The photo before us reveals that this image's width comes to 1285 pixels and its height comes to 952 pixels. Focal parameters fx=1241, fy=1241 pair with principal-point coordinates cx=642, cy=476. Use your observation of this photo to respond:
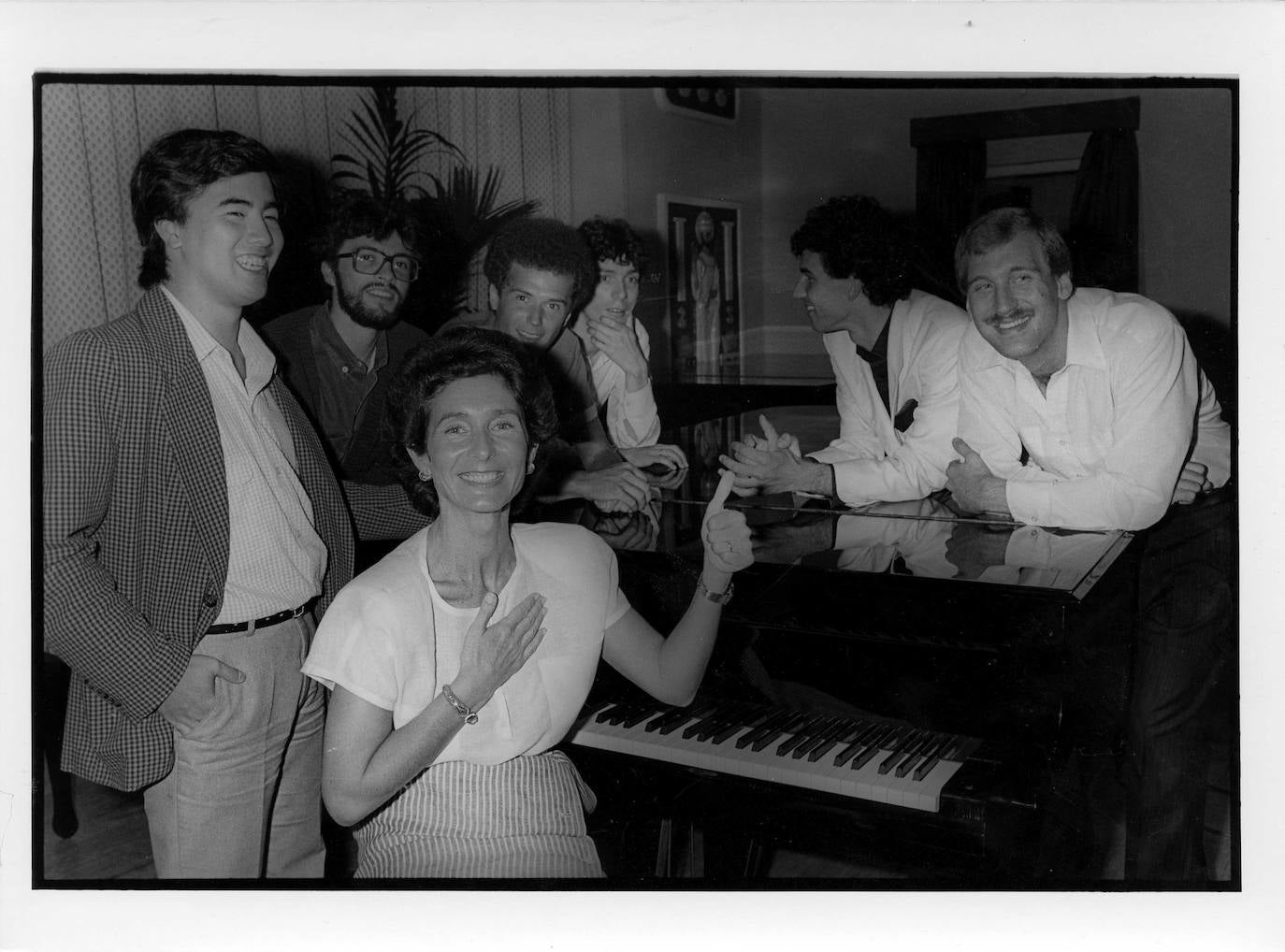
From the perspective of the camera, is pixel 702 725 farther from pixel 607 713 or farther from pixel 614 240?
pixel 614 240

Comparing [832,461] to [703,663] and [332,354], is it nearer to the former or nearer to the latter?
[703,663]

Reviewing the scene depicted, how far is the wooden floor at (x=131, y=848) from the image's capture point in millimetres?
2416

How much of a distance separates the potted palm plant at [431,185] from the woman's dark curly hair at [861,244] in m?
0.55

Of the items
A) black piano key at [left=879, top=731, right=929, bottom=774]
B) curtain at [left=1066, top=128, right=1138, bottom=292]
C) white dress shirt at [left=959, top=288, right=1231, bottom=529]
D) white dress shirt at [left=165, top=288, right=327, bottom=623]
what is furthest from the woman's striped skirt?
curtain at [left=1066, top=128, right=1138, bottom=292]

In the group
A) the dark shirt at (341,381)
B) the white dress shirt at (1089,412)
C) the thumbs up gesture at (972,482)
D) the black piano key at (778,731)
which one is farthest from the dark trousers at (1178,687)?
the dark shirt at (341,381)

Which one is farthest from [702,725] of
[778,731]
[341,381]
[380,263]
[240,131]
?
[240,131]

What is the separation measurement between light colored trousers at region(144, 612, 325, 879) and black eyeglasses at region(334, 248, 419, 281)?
682mm

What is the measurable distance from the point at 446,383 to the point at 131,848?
3.69 feet

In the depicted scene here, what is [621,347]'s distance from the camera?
2.49m

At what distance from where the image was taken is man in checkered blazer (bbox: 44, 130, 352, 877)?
2322 millimetres

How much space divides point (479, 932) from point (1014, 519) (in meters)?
1.35

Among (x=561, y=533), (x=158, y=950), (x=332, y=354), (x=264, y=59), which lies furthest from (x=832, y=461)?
(x=158, y=950)

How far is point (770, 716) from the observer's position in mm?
2328

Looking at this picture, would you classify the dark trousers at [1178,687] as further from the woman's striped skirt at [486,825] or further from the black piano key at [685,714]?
the woman's striped skirt at [486,825]
